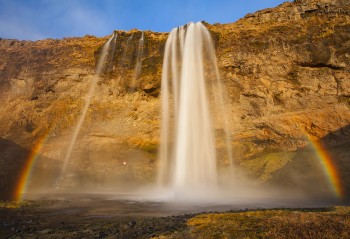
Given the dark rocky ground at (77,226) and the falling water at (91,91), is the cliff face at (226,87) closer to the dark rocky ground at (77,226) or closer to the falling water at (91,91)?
the falling water at (91,91)

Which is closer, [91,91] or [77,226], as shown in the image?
[77,226]

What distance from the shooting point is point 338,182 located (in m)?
24.6

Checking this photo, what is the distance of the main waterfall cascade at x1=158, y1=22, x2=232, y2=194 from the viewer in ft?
87.1

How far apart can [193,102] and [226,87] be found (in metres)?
3.19

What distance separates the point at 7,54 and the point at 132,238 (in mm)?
30284

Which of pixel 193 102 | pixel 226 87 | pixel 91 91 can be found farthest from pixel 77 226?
pixel 91 91

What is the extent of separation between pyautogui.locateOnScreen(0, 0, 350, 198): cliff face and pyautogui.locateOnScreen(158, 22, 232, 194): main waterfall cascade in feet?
2.90

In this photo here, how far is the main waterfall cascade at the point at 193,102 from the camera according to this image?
87.1 ft

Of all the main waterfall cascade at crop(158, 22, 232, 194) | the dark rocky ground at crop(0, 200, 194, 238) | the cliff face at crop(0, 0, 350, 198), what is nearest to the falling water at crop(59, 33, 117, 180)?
the cliff face at crop(0, 0, 350, 198)

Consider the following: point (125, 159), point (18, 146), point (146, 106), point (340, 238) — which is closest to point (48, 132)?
point (18, 146)

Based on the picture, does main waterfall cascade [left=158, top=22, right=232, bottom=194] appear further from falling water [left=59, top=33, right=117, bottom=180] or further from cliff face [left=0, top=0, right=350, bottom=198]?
falling water [left=59, top=33, right=117, bottom=180]

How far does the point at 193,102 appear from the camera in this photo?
27094 mm

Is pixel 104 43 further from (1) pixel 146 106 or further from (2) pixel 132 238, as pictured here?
(2) pixel 132 238

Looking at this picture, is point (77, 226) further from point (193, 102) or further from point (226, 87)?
point (226, 87)
